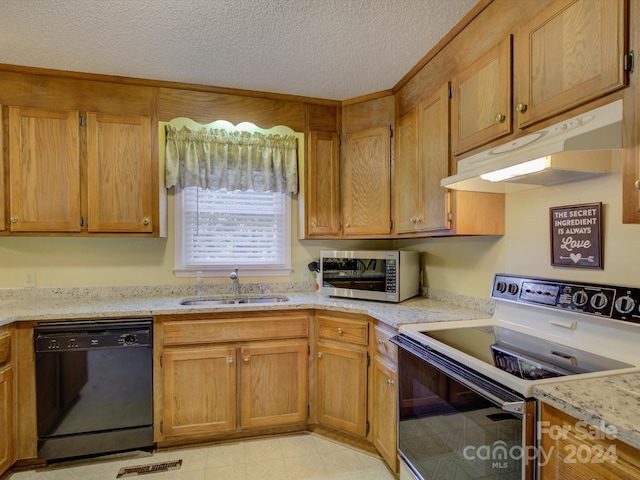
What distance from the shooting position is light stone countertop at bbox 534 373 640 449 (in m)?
0.78

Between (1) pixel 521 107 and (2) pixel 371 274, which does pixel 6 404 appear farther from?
(1) pixel 521 107

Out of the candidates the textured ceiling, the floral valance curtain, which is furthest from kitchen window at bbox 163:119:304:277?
the textured ceiling

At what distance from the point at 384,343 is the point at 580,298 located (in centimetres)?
96

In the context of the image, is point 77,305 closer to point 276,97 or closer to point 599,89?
point 276,97

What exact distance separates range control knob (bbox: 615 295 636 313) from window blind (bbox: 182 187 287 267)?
7.07 feet

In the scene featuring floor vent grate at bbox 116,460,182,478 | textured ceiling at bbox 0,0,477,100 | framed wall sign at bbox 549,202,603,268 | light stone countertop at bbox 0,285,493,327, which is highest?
textured ceiling at bbox 0,0,477,100

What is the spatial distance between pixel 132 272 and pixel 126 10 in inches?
68.1

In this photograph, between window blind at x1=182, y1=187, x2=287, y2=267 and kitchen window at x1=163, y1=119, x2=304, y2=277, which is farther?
window blind at x1=182, y1=187, x2=287, y2=267

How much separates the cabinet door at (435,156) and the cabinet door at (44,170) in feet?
7.39

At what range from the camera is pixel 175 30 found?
1837mm

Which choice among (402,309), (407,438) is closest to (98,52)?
(402,309)

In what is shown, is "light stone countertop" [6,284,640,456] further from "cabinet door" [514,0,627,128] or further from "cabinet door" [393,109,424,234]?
"cabinet door" [514,0,627,128]

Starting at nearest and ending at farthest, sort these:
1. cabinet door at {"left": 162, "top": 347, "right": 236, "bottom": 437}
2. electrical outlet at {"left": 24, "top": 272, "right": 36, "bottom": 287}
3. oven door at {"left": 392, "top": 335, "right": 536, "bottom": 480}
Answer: oven door at {"left": 392, "top": 335, "right": 536, "bottom": 480} < cabinet door at {"left": 162, "top": 347, "right": 236, "bottom": 437} < electrical outlet at {"left": 24, "top": 272, "right": 36, "bottom": 287}

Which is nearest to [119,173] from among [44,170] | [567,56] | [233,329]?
[44,170]
